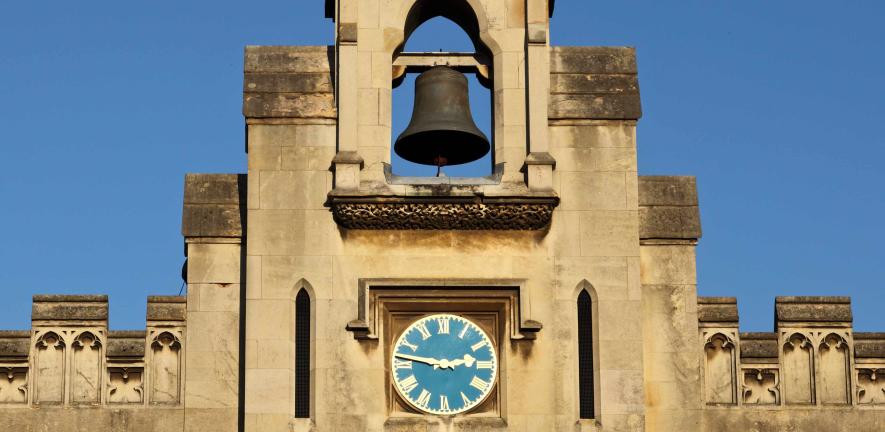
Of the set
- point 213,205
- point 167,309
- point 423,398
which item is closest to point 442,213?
point 423,398

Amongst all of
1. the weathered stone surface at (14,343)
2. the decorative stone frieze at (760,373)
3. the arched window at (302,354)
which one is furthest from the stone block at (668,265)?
the weathered stone surface at (14,343)

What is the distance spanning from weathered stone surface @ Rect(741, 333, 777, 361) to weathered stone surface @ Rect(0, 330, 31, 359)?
1122 cm

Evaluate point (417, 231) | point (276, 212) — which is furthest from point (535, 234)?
point (276, 212)

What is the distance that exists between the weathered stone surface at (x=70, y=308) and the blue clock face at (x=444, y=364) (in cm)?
473

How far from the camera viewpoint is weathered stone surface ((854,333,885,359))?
3391 cm

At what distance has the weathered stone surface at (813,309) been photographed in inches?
1335

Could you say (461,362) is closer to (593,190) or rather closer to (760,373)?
(593,190)

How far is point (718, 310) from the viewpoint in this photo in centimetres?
3406

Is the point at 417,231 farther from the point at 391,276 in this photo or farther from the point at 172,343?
the point at 172,343

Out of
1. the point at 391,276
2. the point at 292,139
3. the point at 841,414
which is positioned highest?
the point at 292,139

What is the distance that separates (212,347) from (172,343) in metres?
0.67

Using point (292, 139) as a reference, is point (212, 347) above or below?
below

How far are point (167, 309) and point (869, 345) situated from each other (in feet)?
36.3

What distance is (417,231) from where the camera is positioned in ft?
111
